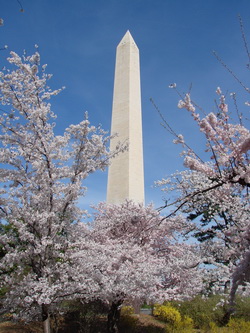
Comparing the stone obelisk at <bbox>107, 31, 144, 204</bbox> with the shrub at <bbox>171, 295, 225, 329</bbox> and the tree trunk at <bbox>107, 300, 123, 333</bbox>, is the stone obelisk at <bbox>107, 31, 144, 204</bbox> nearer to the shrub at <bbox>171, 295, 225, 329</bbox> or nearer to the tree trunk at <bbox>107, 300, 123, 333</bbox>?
the tree trunk at <bbox>107, 300, 123, 333</bbox>

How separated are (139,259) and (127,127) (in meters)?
7.35

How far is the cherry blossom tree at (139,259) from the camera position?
22.4 ft

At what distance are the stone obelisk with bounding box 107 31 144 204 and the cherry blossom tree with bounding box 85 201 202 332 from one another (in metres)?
1.74

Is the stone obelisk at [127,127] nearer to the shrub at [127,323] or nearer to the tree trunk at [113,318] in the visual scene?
the tree trunk at [113,318]

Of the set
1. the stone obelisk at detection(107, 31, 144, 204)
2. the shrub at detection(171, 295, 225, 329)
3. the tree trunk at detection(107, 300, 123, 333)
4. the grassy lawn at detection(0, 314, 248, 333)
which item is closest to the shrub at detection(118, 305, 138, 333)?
the grassy lawn at detection(0, 314, 248, 333)

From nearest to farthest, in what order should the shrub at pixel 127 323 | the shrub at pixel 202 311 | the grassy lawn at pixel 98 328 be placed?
the grassy lawn at pixel 98 328 → the shrub at pixel 127 323 → the shrub at pixel 202 311

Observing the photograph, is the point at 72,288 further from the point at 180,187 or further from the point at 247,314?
the point at 247,314

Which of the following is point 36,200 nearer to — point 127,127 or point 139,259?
point 139,259

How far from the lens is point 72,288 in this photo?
5.59 m

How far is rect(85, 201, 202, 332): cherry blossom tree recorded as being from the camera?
684cm

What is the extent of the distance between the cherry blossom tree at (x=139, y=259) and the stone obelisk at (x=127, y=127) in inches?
68.6

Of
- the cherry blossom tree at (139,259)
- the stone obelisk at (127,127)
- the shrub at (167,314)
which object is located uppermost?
the stone obelisk at (127,127)

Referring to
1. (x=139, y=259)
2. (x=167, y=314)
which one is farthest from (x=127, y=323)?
(x=139, y=259)

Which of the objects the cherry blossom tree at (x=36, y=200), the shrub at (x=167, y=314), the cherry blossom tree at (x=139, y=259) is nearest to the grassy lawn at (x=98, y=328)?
the shrub at (x=167, y=314)
